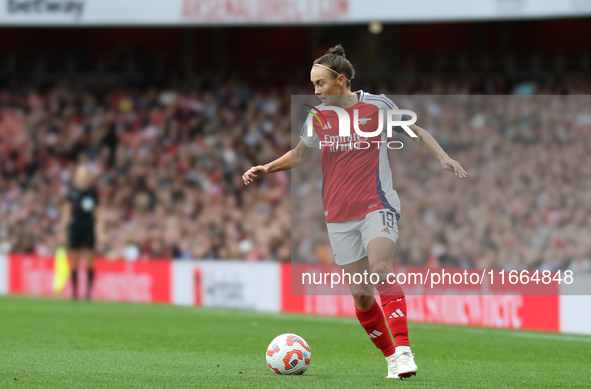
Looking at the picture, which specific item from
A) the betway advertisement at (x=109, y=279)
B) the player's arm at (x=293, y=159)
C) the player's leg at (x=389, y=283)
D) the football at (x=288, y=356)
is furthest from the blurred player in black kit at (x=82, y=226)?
the player's leg at (x=389, y=283)

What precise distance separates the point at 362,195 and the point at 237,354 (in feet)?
7.28

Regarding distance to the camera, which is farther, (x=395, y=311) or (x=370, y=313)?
(x=370, y=313)

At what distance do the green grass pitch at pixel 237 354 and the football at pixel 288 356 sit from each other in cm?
11

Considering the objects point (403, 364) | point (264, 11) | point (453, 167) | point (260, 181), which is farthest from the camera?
point (260, 181)

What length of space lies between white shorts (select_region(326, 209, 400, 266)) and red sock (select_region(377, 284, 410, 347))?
29 centimetres

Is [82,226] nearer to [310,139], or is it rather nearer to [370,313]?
[310,139]

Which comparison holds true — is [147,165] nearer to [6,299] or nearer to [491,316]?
[6,299]

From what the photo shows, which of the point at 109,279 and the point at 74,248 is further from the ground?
the point at 74,248

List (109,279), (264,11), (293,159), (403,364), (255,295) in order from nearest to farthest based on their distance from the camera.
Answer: (403,364) < (293,159) < (255,295) < (109,279) < (264,11)

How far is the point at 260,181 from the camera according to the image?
18.4 m

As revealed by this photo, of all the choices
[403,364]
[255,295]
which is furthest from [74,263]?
[403,364]

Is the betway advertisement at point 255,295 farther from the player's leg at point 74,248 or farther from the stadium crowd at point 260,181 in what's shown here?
the player's leg at point 74,248

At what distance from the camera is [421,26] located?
22.5m

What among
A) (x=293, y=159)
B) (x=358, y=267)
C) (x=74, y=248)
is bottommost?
(x=358, y=267)
